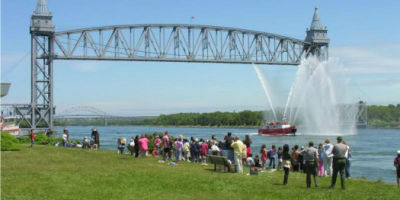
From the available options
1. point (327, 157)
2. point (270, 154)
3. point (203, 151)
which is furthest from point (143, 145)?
point (327, 157)

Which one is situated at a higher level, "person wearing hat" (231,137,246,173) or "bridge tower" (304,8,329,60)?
"bridge tower" (304,8,329,60)

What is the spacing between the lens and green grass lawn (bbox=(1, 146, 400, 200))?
17.4 m

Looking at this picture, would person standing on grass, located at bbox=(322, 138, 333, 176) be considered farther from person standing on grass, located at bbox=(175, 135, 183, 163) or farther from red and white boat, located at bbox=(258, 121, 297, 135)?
red and white boat, located at bbox=(258, 121, 297, 135)

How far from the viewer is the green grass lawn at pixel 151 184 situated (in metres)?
17.4

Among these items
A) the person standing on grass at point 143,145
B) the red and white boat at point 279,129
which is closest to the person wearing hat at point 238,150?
the person standing on grass at point 143,145

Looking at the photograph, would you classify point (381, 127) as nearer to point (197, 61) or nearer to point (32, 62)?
point (197, 61)

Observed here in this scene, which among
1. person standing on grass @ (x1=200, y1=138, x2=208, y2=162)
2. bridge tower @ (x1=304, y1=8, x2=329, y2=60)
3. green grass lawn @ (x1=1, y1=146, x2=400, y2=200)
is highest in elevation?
bridge tower @ (x1=304, y1=8, x2=329, y2=60)

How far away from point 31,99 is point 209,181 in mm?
61194

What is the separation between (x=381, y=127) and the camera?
182625mm

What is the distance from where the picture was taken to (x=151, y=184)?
19.4 m

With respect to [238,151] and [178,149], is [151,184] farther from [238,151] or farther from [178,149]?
[178,149]

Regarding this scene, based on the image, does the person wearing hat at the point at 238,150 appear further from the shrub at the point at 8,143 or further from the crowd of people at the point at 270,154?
the shrub at the point at 8,143

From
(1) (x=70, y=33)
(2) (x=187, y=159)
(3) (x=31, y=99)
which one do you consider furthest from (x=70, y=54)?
(2) (x=187, y=159)

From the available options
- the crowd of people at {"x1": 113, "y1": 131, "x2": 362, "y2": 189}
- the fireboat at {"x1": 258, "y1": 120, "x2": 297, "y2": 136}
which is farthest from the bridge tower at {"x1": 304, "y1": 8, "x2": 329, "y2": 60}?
the crowd of people at {"x1": 113, "y1": 131, "x2": 362, "y2": 189}
